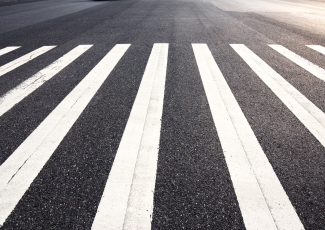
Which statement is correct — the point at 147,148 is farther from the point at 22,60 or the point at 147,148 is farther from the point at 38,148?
the point at 22,60

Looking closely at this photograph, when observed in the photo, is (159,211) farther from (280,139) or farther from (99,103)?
(99,103)

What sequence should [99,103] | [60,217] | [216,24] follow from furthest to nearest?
[216,24]
[99,103]
[60,217]

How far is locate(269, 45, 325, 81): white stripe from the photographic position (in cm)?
432

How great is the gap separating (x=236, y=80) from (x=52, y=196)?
3.35 m

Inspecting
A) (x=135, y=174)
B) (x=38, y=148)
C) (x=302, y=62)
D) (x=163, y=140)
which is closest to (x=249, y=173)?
(x=163, y=140)

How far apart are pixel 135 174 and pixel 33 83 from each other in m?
3.02

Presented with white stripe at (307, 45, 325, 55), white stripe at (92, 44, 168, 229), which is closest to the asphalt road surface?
white stripe at (92, 44, 168, 229)

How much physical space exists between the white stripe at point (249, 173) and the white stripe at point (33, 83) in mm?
2932

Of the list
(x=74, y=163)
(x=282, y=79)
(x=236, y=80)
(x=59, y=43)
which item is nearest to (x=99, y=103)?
(x=74, y=163)

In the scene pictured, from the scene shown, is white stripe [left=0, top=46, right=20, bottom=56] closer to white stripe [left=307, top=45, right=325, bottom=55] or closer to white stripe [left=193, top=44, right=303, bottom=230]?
white stripe [left=193, top=44, right=303, bottom=230]

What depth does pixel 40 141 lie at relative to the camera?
2551 mm

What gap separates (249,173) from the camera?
82.0 inches

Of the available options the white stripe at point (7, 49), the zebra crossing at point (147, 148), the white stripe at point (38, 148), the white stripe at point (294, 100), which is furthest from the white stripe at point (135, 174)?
the white stripe at point (7, 49)

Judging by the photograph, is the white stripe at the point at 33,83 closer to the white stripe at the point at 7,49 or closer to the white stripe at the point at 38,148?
the white stripe at the point at 38,148
